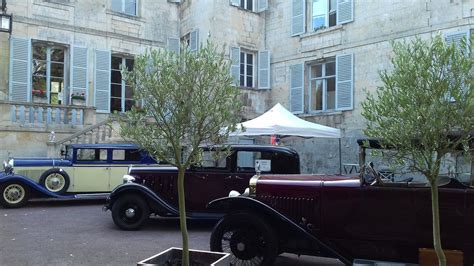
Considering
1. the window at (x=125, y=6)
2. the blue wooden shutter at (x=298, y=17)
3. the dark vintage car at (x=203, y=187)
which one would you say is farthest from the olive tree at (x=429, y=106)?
the window at (x=125, y=6)

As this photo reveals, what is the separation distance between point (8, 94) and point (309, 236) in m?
11.1

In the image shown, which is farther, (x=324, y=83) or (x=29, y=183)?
(x=324, y=83)

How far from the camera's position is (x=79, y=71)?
46.0ft

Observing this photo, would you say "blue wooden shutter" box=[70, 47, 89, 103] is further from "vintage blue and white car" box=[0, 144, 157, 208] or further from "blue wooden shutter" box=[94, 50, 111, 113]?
"vintage blue and white car" box=[0, 144, 157, 208]

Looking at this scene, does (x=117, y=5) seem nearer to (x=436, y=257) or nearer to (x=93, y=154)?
(x=93, y=154)

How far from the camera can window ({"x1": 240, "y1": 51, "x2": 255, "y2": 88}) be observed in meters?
16.0

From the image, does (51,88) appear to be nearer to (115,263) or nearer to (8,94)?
(8,94)

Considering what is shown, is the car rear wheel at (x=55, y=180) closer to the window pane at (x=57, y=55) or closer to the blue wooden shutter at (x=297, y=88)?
the window pane at (x=57, y=55)

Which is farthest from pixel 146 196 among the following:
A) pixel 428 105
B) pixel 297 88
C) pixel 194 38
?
pixel 194 38

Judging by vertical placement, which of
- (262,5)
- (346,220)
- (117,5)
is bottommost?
(346,220)

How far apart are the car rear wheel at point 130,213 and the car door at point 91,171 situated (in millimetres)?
2801

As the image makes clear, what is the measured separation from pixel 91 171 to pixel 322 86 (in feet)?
25.6

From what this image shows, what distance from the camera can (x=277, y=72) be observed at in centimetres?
1585

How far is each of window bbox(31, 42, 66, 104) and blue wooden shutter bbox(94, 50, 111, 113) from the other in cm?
98
